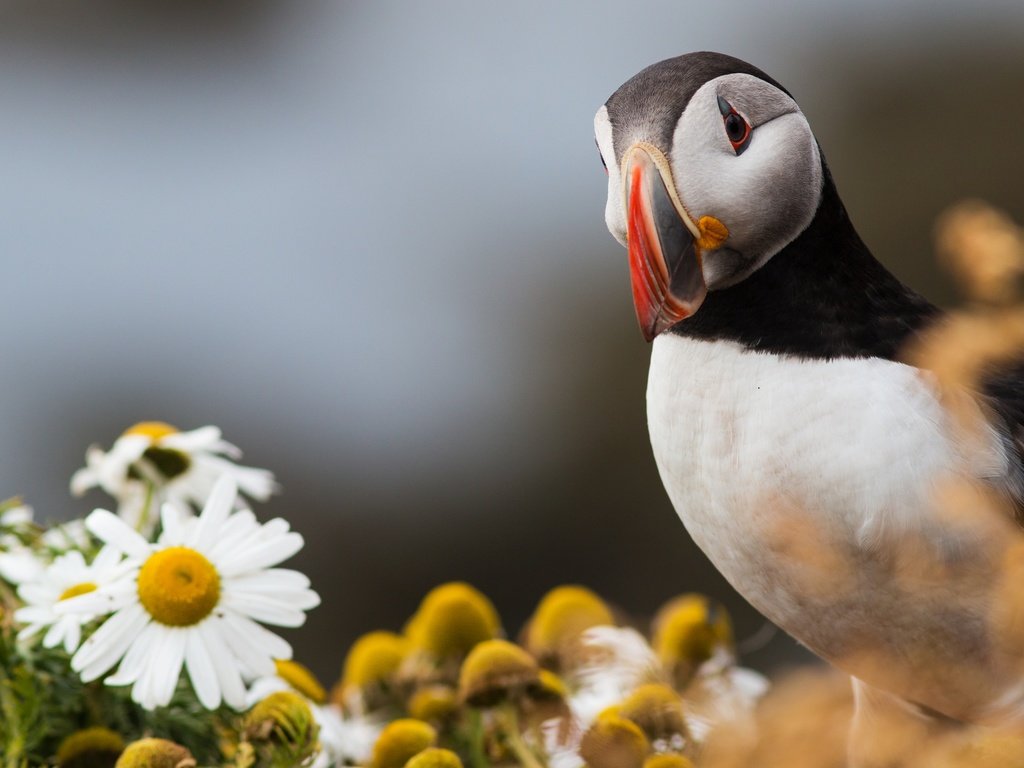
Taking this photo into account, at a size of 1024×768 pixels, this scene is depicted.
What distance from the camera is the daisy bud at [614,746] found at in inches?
25.9

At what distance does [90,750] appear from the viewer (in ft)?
2.33

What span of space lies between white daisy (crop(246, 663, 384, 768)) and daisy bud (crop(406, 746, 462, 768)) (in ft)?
0.32

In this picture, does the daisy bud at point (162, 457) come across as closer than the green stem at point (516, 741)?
No

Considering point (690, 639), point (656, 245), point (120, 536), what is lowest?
point (690, 639)

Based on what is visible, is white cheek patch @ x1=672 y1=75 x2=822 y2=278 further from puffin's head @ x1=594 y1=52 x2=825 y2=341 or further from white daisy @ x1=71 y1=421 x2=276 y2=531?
white daisy @ x1=71 y1=421 x2=276 y2=531

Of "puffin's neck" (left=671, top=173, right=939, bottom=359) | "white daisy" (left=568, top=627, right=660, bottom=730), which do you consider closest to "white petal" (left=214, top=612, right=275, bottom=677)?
"white daisy" (left=568, top=627, right=660, bottom=730)

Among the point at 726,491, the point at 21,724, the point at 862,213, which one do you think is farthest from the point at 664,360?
the point at 862,213

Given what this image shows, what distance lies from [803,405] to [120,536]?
415mm

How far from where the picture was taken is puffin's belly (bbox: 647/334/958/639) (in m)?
0.63

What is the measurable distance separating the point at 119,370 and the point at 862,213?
244cm

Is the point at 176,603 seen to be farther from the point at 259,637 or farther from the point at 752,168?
the point at 752,168

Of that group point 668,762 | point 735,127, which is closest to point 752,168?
point 735,127

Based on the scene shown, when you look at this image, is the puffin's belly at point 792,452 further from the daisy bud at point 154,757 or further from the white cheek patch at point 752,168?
the daisy bud at point 154,757

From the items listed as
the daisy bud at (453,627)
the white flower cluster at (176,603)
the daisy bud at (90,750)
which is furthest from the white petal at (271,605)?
the daisy bud at (453,627)
